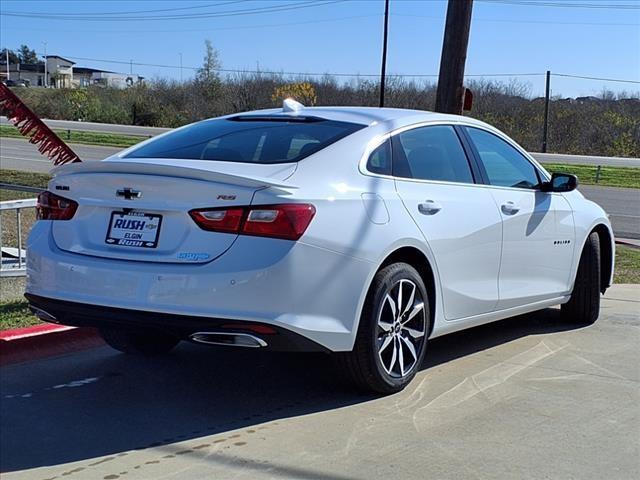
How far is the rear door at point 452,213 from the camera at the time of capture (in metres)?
5.21

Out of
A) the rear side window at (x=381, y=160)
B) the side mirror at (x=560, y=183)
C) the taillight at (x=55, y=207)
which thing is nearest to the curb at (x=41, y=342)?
the taillight at (x=55, y=207)

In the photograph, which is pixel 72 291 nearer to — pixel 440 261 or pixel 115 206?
pixel 115 206

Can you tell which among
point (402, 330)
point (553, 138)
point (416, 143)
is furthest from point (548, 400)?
point (553, 138)

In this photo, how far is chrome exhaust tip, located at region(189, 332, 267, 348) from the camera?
4297 millimetres

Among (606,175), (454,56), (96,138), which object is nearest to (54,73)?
(96,138)

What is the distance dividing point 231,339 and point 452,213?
1810 millimetres

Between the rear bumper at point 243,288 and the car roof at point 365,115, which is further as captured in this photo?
the car roof at point 365,115

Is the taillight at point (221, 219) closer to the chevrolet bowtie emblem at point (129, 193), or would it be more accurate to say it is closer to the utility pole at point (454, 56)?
the chevrolet bowtie emblem at point (129, 193)

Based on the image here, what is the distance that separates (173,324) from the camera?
14.1ft

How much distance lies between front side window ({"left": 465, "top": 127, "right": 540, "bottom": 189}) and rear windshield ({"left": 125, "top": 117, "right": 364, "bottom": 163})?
4.10 ft

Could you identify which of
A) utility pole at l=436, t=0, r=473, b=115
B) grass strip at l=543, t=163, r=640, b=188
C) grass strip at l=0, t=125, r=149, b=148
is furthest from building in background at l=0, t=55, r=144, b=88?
utility pole at l=436, t=0, r=473, b=115

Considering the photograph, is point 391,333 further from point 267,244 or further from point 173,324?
point 173,324

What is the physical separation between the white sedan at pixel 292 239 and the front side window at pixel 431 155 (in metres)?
0.01

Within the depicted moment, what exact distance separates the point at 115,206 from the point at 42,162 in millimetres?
24661
